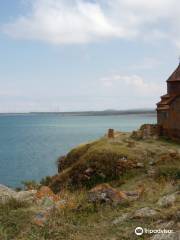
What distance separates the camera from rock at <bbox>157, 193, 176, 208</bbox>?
11571 millimetres

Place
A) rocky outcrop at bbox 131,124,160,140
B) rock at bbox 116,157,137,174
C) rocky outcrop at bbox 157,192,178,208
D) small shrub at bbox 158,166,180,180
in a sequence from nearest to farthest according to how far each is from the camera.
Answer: rocky outcrop at bbox 157,192,178,208
small shrub at bbox 158,166,180,180
rock at bbox 116,157,137,174
rocky outcrop at bbox 131,124,160,140

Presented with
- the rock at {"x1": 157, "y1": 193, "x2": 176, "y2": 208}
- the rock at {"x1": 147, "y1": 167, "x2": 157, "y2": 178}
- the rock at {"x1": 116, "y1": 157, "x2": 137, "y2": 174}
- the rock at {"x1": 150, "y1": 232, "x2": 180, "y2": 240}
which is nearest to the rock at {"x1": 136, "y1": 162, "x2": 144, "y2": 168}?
the rock at {"x1": 116, "y1": 157, "x2": 137, "y2": 174}

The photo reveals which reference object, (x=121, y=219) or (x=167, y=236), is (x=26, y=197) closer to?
(x=121, y=219)

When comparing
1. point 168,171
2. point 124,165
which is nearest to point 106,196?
point 168,171

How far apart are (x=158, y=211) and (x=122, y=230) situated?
154cm

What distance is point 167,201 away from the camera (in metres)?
11.9

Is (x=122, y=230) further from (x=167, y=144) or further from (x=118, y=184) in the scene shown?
(x=167, y=144)

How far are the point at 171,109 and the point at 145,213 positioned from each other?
22.9 metres

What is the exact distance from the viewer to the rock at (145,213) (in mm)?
10805

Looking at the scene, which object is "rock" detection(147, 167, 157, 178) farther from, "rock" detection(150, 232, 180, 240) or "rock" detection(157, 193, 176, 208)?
"rock" detection(150, 232, 180, 240)

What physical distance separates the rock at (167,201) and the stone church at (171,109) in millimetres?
20414

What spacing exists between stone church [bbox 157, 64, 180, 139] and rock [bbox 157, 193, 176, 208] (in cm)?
2041

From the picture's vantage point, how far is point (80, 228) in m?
10.4

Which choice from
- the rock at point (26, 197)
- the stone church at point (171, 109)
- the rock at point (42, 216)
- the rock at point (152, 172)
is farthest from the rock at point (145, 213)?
the stone church at point (171, 109)
